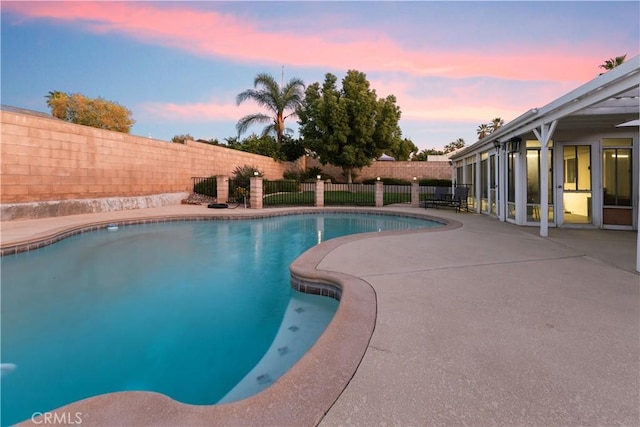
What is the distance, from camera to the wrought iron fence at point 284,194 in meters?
15.5

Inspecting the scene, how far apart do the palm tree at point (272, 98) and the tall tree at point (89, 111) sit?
13.4 meters

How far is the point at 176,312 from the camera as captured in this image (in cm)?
396

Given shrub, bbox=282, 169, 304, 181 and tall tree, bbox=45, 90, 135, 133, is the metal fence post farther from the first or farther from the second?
tall tree, bbox=45, 90, 135, 133

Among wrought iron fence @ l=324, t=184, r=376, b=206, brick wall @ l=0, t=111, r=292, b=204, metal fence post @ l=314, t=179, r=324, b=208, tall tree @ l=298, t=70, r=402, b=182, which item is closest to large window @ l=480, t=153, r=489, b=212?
wrought iron fence @ l=324, t=184, r=376, b=206

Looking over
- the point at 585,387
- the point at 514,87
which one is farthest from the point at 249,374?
the point at 514,87

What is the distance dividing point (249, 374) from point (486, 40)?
1241cm

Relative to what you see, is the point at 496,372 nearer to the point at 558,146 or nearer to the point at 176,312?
the point at 176,312

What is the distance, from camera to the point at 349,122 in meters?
21.1

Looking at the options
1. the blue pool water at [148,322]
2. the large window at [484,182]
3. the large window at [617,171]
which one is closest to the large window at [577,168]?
the large window at [617,171]

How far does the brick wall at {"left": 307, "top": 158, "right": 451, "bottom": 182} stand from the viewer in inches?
931

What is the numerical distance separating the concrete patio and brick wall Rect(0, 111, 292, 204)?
32.7ft

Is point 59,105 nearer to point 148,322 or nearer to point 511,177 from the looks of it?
point 148,322

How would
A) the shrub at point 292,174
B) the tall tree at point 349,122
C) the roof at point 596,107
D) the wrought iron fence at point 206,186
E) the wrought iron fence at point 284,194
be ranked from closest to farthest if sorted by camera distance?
the roof at point 596,107 → the wrought iron fence at point 284,194 → the wrought iron fence at point 206,186 → the tall tree at point 349,122 → the shrub at point 292,174

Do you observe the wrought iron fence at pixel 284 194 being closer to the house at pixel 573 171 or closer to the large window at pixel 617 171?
the house at pixel 573 171
